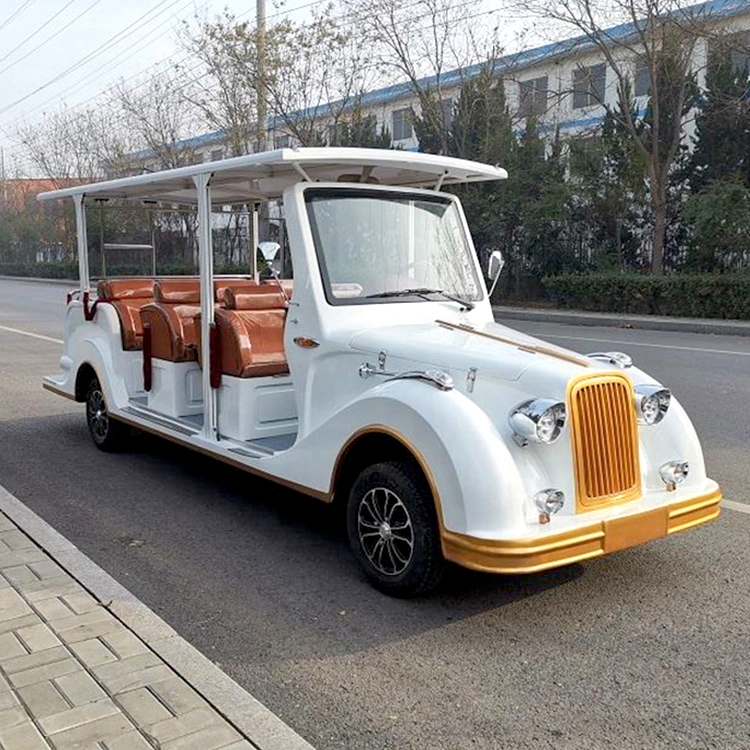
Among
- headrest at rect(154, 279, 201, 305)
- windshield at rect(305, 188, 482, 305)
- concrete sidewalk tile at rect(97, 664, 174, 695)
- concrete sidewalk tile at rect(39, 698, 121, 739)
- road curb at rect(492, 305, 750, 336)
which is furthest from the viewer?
road curb at rect(492, 305, 750, 336)

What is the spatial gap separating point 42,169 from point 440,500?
5173 cm

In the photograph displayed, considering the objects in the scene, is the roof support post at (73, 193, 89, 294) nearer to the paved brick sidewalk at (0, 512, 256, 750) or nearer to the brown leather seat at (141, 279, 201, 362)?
the brown leather seat at (141, 279, 201, 362)

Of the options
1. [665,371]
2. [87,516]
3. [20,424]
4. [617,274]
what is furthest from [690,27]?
[87,516]

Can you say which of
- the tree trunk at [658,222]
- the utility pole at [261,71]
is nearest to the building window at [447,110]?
A: the utility pole at [261,71]

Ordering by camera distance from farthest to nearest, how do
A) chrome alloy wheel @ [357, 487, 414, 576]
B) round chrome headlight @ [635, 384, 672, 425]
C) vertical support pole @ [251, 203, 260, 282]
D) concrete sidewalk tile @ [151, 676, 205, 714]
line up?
1. vertical support pole @ [251, 203, 260, 282]
2. round chrome headlight @ [635, 384, 672, 425]
3. chrome alloy wheel @ [357, 487, 414, 576]
4. concrete sidewalk tile @ [151, 676, 205, 714]

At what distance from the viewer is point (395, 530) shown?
4.05m

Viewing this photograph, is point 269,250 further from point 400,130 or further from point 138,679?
point 400,130

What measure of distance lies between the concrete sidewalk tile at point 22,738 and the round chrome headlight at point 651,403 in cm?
298

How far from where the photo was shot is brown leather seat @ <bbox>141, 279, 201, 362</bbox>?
19.9ft

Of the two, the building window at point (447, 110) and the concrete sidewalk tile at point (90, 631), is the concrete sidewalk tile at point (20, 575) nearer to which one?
the concrete sidewalk tile at point (90, 631)

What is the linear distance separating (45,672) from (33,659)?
132 mm

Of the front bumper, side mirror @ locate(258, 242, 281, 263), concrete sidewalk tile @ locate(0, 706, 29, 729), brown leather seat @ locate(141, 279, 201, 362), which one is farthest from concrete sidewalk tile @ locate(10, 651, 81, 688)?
side mirror @ locate(258, 242, 281, 263)

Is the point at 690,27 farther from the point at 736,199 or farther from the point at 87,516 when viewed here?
the point at 87,516

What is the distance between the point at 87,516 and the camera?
17.6ft
